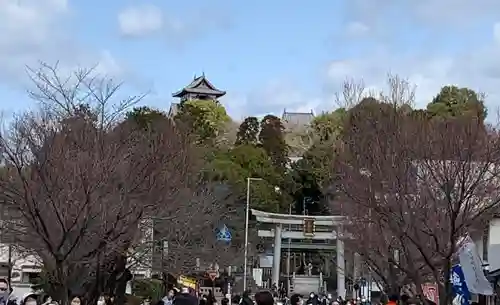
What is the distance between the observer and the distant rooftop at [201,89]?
11631cm

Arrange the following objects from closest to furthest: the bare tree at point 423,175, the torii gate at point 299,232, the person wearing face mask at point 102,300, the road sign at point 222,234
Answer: the bare tree at point 423,175, the person wearing face mask at point 102,300, the road sign at point 222,234, the torii gate at point 299,232

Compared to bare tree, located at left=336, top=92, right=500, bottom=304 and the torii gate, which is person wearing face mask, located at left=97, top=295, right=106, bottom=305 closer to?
bare tree, located at left=336, top=92, right=500, bottom=304

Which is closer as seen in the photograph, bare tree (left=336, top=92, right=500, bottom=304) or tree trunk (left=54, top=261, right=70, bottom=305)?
tree trunk (left=54, top=261, right=70, bottom=305)

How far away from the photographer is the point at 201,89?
11756cm

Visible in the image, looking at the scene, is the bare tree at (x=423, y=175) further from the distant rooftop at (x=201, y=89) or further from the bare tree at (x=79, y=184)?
the distant rooftop at (x=201, y=89)

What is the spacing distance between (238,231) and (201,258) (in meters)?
23.1

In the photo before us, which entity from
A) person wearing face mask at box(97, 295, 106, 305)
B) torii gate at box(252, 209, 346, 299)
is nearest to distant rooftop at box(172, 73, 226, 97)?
torii gate at box(252, 209, 346, 299)

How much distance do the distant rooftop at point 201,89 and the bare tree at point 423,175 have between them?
304 feet

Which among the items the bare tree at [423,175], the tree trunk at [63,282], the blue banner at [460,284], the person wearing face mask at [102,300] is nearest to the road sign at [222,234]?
the person wearing face mask at [102,300]

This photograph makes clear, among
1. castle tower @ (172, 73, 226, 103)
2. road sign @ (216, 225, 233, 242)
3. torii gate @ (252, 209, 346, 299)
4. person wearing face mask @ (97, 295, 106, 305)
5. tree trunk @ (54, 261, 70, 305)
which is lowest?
person wearing face mask @ (97, 295, 106, 305)

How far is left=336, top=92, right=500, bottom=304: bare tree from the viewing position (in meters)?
21.0

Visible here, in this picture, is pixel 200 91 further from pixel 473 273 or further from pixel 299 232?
pixel 473 273

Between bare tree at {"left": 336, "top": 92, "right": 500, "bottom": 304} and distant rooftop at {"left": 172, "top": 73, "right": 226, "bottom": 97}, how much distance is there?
92788 millimetres

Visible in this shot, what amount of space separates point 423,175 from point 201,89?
96.2 meters
